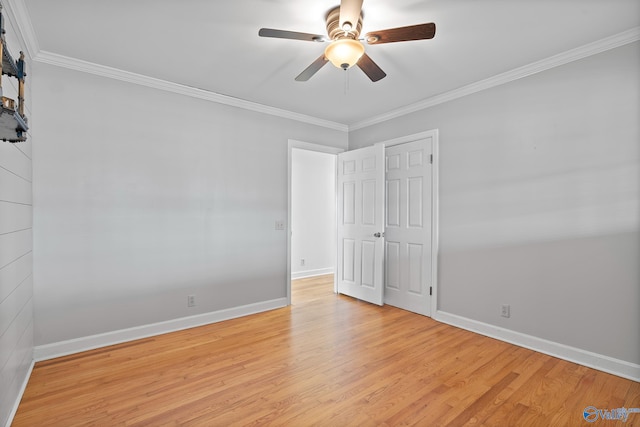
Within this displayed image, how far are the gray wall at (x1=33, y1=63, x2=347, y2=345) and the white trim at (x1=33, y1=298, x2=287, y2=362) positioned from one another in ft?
0.18

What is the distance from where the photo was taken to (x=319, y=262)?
6145 mm

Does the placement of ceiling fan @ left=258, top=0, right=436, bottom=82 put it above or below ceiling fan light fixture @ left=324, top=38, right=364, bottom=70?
above

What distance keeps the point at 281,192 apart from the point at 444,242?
80.5 inches

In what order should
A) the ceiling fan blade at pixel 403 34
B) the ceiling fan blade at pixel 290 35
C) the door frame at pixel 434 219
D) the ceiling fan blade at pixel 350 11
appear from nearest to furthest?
Result: the ceiling fan blade at pixel 350 11, the ceiling fan blade at pixel 403 34, the ceiling fan blade at pixel 290 35, the door frame at pixel 434 219

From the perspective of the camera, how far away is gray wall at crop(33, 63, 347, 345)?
2701mm

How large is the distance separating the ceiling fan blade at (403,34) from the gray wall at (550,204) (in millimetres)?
1611

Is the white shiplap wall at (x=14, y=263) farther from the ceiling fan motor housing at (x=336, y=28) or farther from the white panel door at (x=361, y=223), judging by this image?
the white panel door at (x=361, y=223)

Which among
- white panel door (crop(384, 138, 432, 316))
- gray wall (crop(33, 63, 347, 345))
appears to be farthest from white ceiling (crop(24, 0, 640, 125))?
white panel door (crop(384, 138, 432, 316))

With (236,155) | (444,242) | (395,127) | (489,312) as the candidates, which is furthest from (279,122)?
(489,312)

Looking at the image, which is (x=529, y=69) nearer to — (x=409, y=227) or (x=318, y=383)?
(x=409, y=227)

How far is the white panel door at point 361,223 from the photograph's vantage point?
405 centimetres

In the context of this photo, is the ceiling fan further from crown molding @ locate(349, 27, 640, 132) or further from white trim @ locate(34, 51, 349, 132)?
white trim @ locate(34, 51, 349, 132)

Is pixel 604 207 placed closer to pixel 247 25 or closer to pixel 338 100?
pixel 338 100

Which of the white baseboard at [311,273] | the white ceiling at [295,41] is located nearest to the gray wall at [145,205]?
the white ceiling at [295,41]
